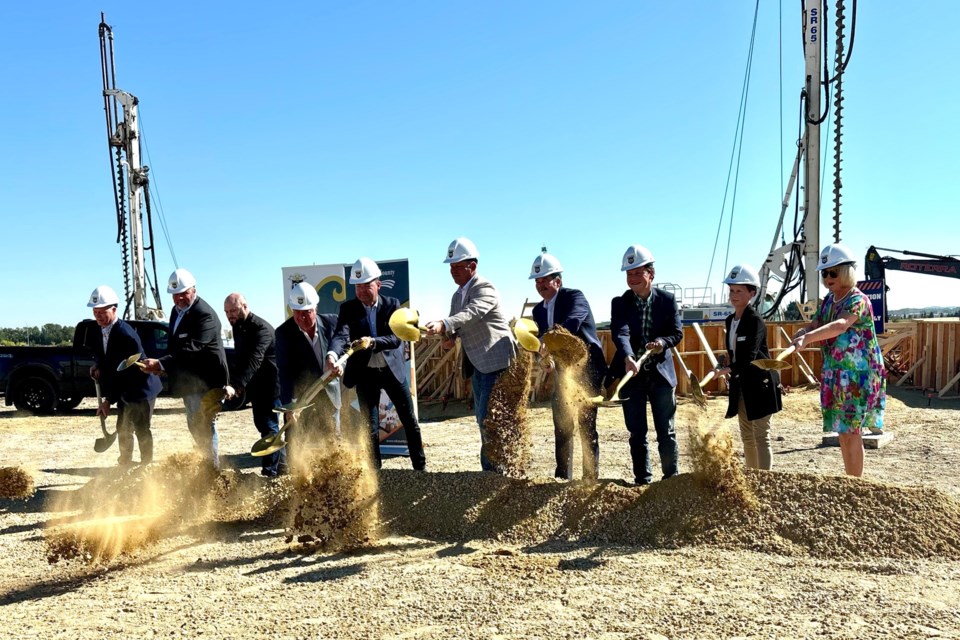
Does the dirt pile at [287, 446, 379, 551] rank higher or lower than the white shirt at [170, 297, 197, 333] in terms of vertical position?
lower

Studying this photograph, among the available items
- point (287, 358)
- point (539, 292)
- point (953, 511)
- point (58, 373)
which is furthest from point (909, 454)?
Answer: point (58, 373)

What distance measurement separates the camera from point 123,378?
6.37 m

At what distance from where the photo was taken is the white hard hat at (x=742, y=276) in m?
4.65

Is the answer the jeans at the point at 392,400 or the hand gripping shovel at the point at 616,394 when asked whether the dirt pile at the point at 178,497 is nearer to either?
the jeans at the point at 392,400

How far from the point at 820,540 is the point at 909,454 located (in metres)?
4.66

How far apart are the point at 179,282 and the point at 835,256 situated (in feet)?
15.9

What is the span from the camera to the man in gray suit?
5.07 metres

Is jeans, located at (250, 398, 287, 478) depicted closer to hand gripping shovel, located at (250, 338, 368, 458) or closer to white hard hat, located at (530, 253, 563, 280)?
hand gripping shovel, located at (250, 338, 368, 458)

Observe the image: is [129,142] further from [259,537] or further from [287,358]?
[259,537]

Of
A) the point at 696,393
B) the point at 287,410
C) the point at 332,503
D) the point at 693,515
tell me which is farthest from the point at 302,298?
the point at 693,515

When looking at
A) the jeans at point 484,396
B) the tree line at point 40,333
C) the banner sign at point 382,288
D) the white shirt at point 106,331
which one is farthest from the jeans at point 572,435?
the tree line at point 40,333

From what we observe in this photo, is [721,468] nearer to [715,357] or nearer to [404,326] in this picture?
[404,326]

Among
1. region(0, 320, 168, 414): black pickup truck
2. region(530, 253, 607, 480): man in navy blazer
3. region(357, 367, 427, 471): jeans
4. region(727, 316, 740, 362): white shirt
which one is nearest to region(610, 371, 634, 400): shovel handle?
region(530, 253, 607, 480): man in navy blazer

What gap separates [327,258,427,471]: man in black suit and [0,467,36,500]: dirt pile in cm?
303
